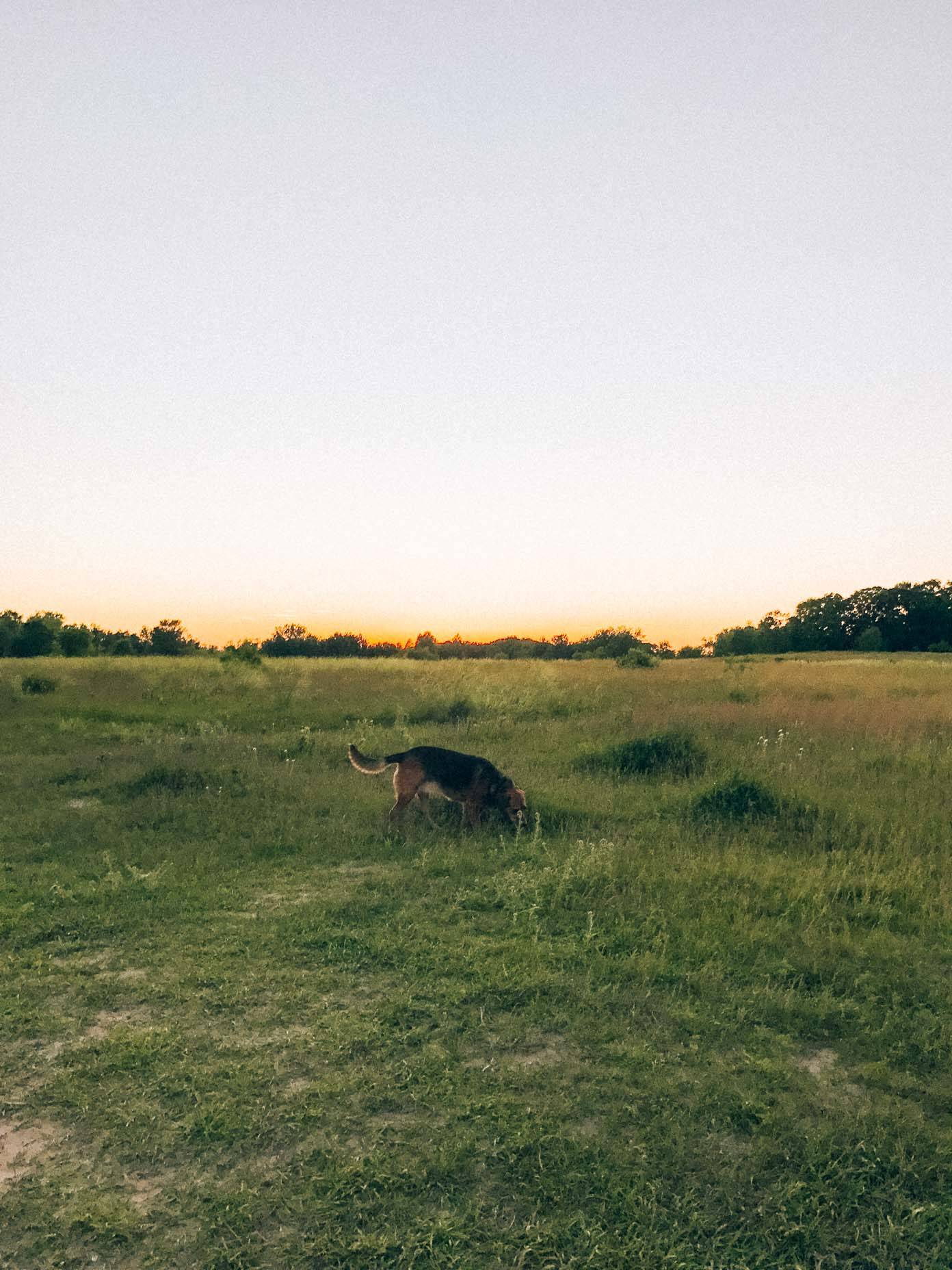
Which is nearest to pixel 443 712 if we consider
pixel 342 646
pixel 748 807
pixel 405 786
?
pixel 405 786

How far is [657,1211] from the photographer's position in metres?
3.30

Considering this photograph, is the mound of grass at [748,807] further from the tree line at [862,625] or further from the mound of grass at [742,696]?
the tree line at [862,625]

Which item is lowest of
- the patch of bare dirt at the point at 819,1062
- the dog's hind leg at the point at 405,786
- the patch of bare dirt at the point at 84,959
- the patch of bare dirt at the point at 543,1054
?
the patch of bare dirt at the point at 819,1062

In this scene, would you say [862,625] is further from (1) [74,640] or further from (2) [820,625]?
(1) [74,640]

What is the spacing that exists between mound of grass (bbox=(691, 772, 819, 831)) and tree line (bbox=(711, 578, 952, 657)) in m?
70.5

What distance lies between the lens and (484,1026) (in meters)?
4.84

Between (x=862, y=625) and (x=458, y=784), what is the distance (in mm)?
86240

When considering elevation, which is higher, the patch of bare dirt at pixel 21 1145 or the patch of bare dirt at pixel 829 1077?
the patch of bare dirt at pixel 21 1145

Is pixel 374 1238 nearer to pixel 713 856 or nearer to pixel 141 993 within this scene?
pixel 141 993

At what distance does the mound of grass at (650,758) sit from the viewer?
11945 millimetres

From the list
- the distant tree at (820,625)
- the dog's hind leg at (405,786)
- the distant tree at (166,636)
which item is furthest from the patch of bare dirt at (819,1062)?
the distant tree at (820,625)

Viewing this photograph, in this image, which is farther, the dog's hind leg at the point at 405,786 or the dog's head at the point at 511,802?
the dog's hind leg at the point at 405,786

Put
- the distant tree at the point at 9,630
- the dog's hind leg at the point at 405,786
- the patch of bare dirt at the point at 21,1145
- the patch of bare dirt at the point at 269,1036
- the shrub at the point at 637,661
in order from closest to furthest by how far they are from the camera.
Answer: the patch of bare dirt at the point at 21,1145, the patch of bare dirt at the point at 269,1036, the dog's hind leg at the point at 405,786, the shrub at the point at 637,661, the distant tree at the point at 9,630

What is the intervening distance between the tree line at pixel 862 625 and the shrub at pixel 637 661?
39.0m
